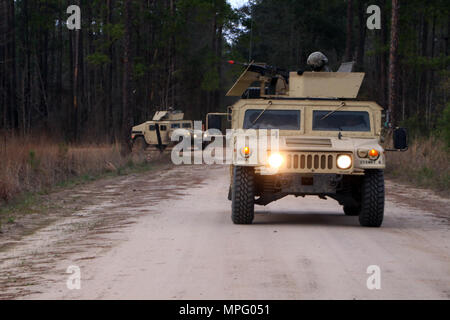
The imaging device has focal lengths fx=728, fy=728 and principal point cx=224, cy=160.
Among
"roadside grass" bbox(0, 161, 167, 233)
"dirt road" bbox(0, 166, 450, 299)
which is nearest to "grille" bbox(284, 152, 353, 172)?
"dirt road" bbox(0, 166, 450, 299)

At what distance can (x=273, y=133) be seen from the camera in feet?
36.5

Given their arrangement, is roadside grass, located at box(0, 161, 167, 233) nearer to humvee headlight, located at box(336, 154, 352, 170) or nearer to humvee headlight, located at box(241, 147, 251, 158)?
humvee headlight, located at box(241, 147, 251, 158)

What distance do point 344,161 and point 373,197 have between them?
72 centimetres

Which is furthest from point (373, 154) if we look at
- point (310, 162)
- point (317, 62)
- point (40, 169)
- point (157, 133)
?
point (157, 133)

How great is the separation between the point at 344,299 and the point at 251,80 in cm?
776

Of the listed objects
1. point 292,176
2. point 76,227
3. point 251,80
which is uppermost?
point 251,80

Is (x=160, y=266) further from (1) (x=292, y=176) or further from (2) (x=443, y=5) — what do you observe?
(2) (x=443, y=5)

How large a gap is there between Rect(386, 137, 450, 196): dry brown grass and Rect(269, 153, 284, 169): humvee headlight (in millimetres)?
8213

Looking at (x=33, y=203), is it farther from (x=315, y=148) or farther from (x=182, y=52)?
(x=182, y=52)

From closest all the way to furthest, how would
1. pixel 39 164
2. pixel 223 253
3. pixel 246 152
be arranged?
pixel 223 253, pixel 246 152, pixel 39 164

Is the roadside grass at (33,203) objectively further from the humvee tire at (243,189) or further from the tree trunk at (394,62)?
the tree trunk at (394,62)

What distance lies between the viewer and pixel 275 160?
33.3 feet

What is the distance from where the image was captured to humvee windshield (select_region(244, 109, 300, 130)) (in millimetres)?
11297
